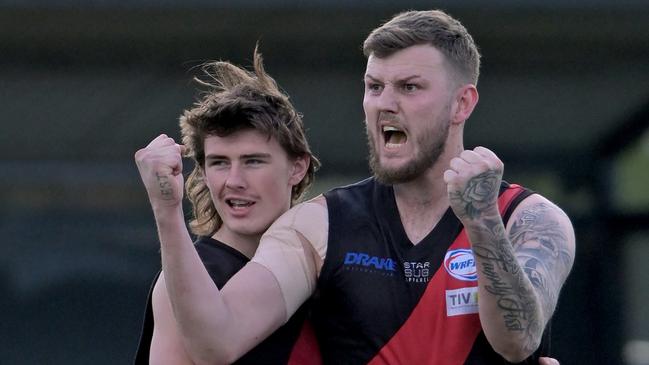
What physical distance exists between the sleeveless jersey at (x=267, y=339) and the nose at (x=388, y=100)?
1.87ft

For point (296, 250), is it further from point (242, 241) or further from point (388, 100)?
point (388, 100)

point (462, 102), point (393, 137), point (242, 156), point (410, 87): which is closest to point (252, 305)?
point (242, 156)

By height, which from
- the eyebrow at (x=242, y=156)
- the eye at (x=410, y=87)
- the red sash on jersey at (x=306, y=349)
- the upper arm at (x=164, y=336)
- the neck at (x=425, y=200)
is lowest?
the red sash on jersey at (x=306, y=349)

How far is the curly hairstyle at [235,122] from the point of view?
326 centimetres

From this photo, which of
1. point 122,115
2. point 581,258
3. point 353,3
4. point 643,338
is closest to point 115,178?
point 122,115

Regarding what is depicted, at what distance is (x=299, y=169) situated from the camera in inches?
136

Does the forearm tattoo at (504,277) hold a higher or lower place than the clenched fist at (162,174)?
lower

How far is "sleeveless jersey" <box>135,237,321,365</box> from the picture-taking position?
3.05 metres

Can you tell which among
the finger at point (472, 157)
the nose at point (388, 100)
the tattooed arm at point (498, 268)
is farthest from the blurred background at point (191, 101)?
the finger at point (472, 157)

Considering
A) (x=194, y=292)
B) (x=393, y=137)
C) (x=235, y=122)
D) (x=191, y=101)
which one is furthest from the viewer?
(x=191, y=101)

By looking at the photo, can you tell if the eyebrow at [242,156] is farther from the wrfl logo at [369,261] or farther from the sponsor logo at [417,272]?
the sponsor logo at [417,272]

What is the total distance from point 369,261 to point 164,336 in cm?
57

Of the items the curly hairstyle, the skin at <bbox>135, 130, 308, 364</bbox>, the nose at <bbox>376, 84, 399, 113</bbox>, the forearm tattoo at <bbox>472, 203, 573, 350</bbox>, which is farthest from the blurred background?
the forearm tattoo at <bbox>472, 203, 573, 350</bbox>

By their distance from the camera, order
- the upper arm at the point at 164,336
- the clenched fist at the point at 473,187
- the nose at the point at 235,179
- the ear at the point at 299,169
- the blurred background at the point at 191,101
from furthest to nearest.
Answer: the blurred background at the point at 191,101, the ear at the point at 299,169, the nose at the point at 235,179, the upper arm at the point at 164,336, the clenched fist at the point at 473,187
